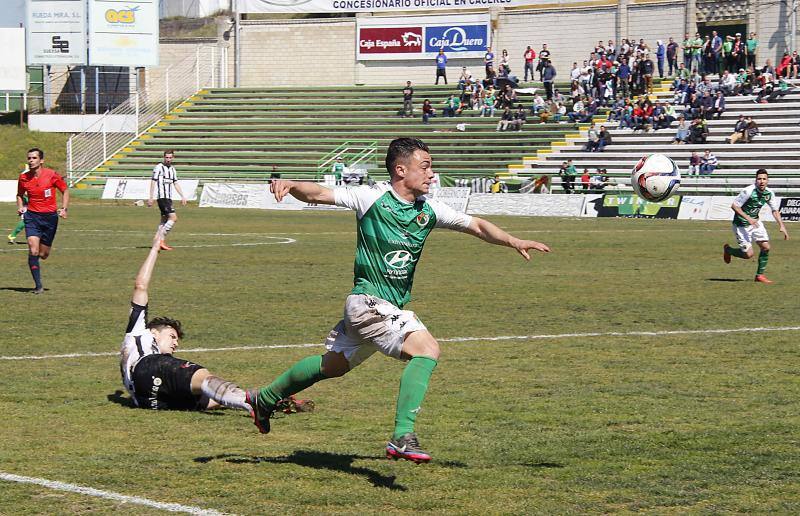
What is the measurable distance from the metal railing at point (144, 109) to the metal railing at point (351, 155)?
13.0 m

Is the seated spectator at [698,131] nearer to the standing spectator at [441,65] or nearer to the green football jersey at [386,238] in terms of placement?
the standing spectator at [441,65]

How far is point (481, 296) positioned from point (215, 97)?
173 ft

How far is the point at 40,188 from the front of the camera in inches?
739

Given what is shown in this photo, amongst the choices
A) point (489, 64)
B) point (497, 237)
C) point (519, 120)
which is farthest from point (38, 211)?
point (489, 64)

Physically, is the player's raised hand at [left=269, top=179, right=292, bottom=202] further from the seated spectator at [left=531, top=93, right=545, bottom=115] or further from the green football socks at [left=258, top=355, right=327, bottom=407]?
the seated spectator at [left=531, top=93, right=545, bottom=115]

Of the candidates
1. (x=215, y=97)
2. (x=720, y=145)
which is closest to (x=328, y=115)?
(x=215, y=97)

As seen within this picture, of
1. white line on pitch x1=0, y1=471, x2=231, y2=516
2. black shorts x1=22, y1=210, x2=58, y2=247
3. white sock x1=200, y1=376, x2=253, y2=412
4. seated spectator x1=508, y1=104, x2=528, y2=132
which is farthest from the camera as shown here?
seated spectator x1=508, y1=104, x2=528, y2=132

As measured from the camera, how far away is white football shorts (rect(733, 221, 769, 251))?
21.5 meters

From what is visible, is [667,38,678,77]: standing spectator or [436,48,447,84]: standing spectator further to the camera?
[436,48,447,84]: standing spectator

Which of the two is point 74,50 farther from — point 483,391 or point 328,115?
point 483,391

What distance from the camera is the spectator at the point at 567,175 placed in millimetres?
48688

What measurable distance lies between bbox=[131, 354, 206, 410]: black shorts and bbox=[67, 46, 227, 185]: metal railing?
53646 mm

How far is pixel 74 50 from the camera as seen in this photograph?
225 ft

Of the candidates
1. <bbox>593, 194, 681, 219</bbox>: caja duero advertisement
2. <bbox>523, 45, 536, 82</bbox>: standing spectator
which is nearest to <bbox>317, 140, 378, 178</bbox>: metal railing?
<bbox>523, 45, 536, 82</bbox>: standing spectator
